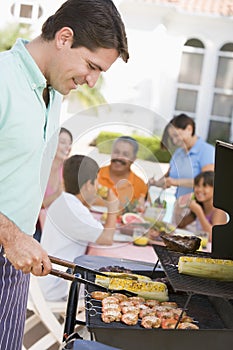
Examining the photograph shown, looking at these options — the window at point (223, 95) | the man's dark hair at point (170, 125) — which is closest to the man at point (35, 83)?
the man's dark hair at point (170, 125)

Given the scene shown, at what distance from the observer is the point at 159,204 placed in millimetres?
3434

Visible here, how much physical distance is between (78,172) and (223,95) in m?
8.01

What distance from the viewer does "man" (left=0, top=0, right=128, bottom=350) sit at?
2020 mm

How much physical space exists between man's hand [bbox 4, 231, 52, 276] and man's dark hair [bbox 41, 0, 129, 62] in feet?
1.86

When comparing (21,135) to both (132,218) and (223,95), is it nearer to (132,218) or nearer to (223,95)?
(132,218)

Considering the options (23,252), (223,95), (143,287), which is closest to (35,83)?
(23,252)

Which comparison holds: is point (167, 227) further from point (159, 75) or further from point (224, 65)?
point (224, 65)

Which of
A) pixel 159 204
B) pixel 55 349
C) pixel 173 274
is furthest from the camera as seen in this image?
pixel 55 349

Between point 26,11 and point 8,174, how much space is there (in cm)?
829

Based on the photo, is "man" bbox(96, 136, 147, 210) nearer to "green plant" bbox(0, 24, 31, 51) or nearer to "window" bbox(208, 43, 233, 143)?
"green plant" bbox(0, 24, 31, 51)

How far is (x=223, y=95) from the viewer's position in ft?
36.2

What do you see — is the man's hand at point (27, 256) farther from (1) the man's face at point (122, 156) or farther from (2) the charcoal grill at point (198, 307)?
(1) the man's face at point (122, 156)

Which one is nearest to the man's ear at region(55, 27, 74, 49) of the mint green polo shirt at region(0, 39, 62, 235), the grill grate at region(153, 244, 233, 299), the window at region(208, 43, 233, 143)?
the mint green polo shirt at region(0, 39, 62, 235)

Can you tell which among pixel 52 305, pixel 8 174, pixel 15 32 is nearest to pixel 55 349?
pixel 52 305
